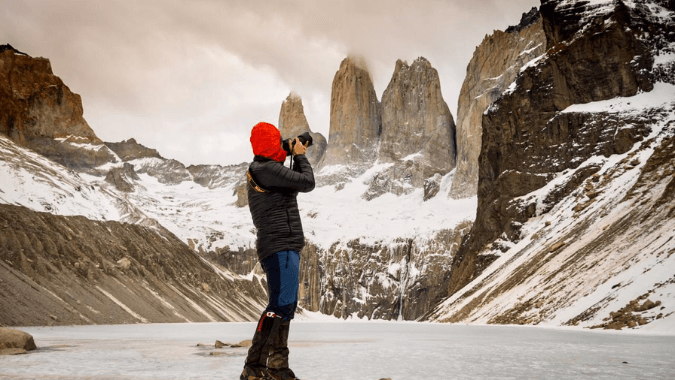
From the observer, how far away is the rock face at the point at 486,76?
160125 millimetres

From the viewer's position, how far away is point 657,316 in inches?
994

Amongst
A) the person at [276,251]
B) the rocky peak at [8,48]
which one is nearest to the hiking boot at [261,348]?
the person at [276,251]

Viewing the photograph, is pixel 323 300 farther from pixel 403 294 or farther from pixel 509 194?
pixel 509 194

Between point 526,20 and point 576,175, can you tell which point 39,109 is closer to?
point 576,175

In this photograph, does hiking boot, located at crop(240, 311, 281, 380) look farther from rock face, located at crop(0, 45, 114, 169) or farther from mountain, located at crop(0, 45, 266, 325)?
rock face, located at crop(0, 45, 114, 169)

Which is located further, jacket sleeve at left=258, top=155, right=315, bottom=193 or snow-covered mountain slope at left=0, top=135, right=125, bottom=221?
snow-covered mountain slope at left=0, top=135, right=125, bottom=221

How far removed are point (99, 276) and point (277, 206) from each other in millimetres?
66698

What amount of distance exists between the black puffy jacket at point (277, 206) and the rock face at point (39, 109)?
4958 inches

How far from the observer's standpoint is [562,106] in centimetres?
8094

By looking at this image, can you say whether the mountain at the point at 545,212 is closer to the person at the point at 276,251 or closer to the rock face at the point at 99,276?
the rock face at the point at 99,276

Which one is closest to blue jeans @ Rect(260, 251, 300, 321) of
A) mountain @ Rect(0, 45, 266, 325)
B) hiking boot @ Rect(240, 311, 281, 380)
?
hiking boot @ Rect(240, 311, 281, 380)

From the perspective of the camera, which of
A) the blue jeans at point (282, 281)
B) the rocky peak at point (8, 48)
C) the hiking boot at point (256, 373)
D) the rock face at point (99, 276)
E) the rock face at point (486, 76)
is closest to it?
the hiking boot at point (256, 373)

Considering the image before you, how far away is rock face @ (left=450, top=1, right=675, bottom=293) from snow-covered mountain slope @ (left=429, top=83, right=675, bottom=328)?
194cm

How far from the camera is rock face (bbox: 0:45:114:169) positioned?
419 ft
